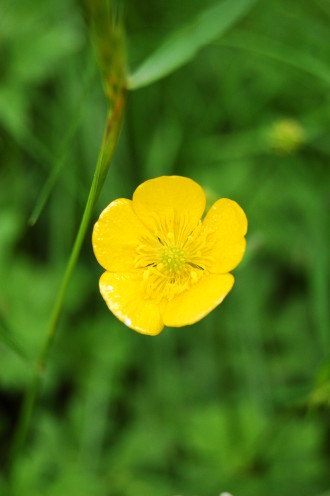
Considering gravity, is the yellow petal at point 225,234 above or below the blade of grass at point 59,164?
below

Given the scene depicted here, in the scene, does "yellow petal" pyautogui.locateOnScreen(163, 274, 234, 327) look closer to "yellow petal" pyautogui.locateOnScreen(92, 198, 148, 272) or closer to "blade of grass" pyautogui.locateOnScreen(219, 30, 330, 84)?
"yellow petal" pyautogui.locateOnScreen(92, 198, 148, 272)

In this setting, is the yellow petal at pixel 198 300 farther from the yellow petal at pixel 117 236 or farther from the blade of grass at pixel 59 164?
the blade of grass at pixel 59 164

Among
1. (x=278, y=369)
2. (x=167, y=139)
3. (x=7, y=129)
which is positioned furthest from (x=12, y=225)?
(x=278, y=369)

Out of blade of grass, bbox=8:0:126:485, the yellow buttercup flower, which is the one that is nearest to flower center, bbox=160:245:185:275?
the yellow buttercup flower

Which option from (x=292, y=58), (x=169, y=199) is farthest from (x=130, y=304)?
(x=292, y=58)

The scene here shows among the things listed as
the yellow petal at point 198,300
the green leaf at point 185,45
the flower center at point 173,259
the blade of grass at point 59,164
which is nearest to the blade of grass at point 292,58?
the green leaf at point 185,45

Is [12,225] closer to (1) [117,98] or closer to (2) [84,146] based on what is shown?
(2) [84,146]

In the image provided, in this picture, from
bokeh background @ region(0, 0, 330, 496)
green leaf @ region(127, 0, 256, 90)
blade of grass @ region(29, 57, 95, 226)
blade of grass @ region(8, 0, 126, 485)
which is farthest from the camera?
bokeh background @ region(0, 0, 330, 496)
